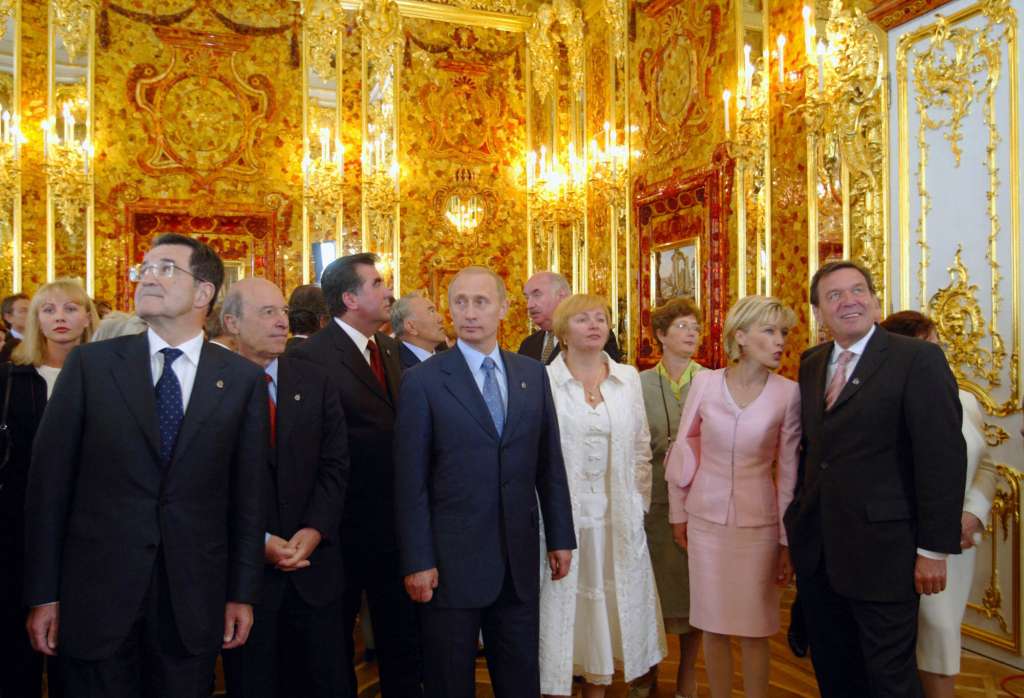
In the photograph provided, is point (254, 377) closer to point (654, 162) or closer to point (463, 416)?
point (463, 416)

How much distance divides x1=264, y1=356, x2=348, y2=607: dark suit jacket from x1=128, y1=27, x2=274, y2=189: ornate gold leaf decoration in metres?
7.07

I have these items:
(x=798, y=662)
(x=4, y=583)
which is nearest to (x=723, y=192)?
(x=798, y=662)

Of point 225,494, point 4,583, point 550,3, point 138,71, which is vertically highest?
point 550,3

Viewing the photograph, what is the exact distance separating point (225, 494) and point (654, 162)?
6.61 meters

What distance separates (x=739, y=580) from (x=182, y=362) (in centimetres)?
213

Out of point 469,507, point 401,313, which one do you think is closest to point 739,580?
point 469,507

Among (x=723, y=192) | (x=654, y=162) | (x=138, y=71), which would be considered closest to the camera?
(x=723, y=192)

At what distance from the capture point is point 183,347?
7.52ft

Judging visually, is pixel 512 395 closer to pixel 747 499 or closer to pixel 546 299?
pixel 747 499

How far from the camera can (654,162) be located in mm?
8141

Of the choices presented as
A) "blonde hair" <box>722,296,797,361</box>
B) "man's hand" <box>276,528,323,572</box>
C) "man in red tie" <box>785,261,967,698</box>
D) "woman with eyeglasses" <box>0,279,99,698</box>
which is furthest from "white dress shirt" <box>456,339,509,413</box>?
"woman with eyeglasses" <box>0,279,99,698</box>

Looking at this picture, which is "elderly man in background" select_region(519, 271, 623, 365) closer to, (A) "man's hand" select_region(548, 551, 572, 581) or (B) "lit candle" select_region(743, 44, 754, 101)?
(A) "man's hand" select_region(548, 551, 572, 581)

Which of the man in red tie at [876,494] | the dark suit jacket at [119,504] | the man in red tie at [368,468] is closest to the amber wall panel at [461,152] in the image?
the man in red tie at [368,468]

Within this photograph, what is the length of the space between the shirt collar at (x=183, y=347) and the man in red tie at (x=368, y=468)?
86 cm
